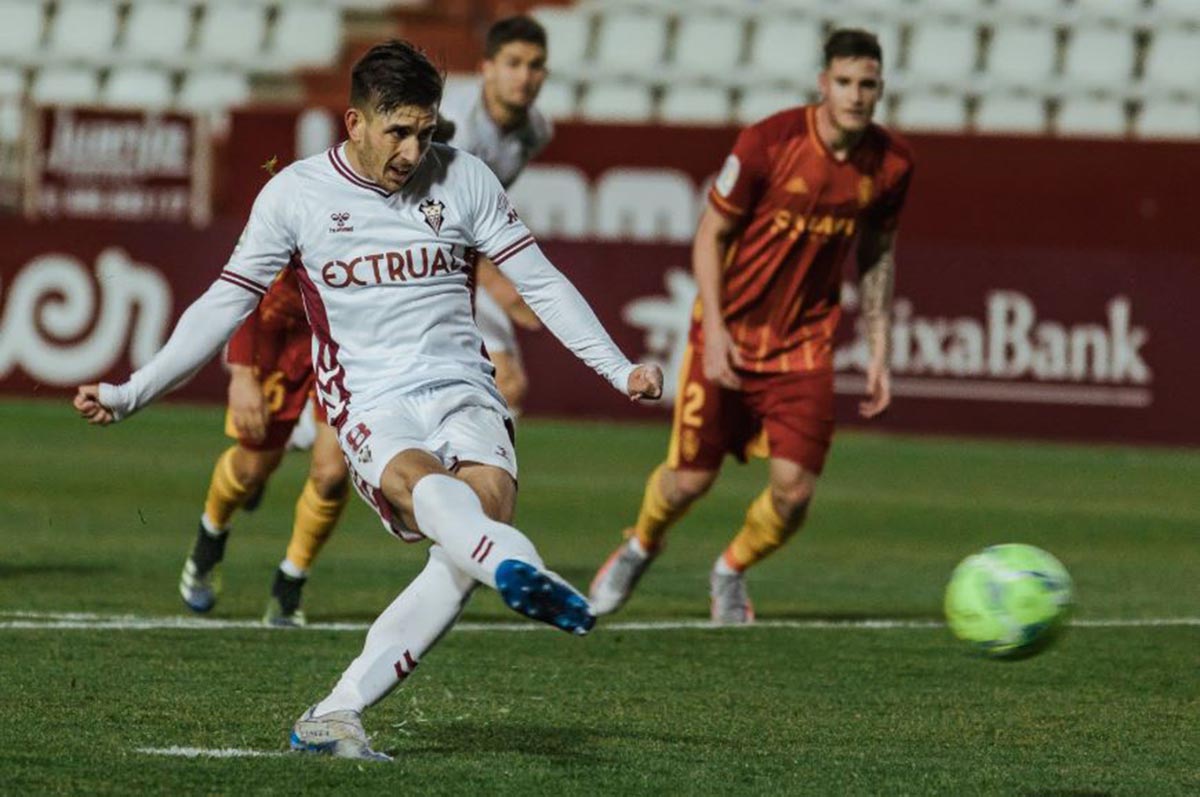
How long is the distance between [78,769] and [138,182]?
1636 cm

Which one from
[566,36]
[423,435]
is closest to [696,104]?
[566,36]

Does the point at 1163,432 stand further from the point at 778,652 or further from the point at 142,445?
the point at 778,652

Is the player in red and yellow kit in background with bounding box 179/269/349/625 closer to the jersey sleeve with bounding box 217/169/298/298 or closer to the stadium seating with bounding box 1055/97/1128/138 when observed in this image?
the jersey sleeve with bounding box 217/169/298/298

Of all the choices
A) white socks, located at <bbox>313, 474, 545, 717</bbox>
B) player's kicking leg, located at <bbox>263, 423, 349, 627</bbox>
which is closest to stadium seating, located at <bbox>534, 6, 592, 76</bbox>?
player's kicking leg, located at <bbox>263, 423, 349, 627</bbox>

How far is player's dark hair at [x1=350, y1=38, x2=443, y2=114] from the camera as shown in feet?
18.9

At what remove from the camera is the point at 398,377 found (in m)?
5.96

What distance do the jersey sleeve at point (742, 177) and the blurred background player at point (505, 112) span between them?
1.02 meters

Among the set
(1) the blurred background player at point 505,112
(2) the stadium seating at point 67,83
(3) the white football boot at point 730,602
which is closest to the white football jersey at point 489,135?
(1) the blurred background player at point 505,112

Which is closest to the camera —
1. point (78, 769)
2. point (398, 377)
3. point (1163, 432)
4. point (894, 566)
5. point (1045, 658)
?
point (78, 769)

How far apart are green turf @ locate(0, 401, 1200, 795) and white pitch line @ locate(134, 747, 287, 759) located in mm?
86

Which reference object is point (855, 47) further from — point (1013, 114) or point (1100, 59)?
point (1100, 59)

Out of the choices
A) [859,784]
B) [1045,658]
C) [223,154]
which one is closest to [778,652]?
[1045,658]

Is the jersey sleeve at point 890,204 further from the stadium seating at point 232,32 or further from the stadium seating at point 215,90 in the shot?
the stadium seating at point 232,32

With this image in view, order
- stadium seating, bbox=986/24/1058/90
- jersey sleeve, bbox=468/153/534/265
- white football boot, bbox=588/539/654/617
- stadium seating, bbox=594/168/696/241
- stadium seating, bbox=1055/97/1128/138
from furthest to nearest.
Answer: stadium seating, bbox=986/24/1058/90 → stadium seating, bbox=1055/97/1128/138 → stadium seating, bbox=594/168/696/241 → white football boot, bbox=588/539/654/617 → jersey sleeve, bbox=468/153/534/265
